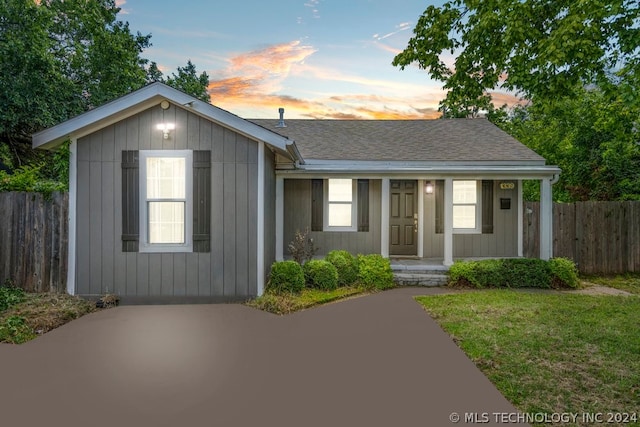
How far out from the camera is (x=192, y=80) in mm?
21516

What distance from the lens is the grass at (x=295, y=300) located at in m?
5.62

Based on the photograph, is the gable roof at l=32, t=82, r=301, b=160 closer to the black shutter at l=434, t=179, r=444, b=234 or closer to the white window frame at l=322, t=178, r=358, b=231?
the white window frame at l=322, t=178, r=358, b=231

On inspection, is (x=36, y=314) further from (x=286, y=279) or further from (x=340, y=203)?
(x=340, y=203)

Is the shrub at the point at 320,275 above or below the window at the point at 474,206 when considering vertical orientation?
below

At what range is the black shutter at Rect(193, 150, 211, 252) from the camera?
19.3 feet

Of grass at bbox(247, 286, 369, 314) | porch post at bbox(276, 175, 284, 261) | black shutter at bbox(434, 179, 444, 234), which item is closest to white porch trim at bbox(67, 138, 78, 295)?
grass at bbox(247, 286, 369, 314)

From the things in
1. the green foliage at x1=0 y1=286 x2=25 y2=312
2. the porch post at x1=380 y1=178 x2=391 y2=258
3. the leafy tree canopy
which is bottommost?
the green foliage at x1=0 y1=286 x2=25 y2=312

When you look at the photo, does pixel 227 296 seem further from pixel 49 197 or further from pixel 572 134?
pixel 572 134

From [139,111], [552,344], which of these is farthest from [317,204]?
[552,344]

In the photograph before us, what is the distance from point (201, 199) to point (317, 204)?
143 inches

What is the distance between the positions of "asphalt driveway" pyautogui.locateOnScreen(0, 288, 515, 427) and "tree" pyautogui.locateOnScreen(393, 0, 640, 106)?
13.7 ft

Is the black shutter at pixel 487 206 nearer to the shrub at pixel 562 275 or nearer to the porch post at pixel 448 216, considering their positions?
the porch post at pixel 448 216

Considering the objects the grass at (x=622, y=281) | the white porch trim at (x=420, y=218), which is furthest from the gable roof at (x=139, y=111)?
the grass at (x=622, y=281)

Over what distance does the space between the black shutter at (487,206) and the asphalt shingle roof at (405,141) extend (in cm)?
67
